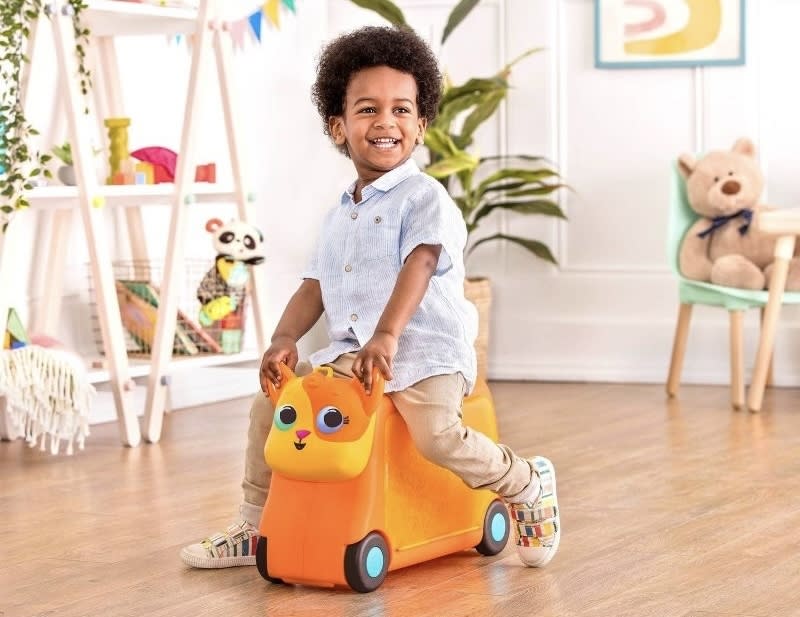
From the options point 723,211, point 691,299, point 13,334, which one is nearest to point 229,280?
point 13,334

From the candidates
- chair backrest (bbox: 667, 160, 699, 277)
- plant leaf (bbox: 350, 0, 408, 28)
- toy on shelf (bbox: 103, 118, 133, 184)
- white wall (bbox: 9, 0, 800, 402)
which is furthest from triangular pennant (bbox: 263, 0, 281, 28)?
chair backrest (bbox: 667, 160, 699, 277)

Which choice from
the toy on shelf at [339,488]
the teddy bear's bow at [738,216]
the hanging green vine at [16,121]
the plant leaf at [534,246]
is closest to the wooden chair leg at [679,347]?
the teddy bear's bow at [738,216]

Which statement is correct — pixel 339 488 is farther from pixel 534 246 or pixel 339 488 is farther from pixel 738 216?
pixel 534 246

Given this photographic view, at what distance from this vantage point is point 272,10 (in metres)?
4.14

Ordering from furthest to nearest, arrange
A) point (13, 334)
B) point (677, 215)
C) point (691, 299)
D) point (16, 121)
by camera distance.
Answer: point (677, 215) → point (691, 299) → point (13, 334) → point (16, 121)

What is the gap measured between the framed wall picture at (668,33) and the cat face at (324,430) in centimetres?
258

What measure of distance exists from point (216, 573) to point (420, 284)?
0.51m

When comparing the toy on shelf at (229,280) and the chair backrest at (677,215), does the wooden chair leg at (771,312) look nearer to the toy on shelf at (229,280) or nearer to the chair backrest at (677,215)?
the chair backrest at (677,215)

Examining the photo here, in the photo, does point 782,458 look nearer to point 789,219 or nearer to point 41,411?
point 789,219

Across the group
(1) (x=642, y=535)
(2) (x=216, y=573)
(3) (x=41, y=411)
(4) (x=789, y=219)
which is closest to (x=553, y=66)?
(4) (x=789, y=219)

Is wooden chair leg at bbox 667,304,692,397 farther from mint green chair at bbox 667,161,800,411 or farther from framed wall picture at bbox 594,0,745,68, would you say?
framed wall picture at bbox 594,0,745,68

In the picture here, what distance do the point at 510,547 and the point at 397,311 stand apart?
0.48m

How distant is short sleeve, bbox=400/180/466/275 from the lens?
6.24 ft

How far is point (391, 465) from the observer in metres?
1.88
